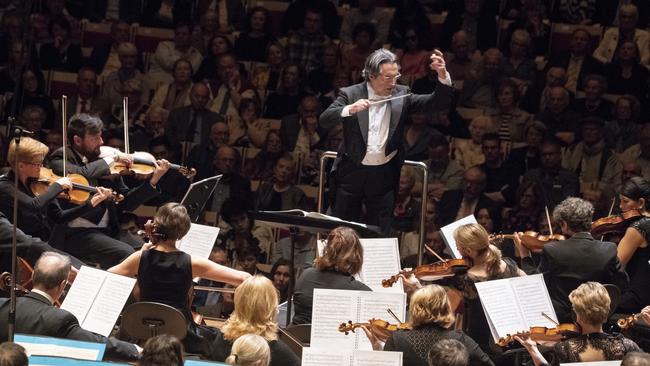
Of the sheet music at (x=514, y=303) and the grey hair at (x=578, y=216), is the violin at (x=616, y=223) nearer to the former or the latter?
the grey hair at (x=578, y=216)

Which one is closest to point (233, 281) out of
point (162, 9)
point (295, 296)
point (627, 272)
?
point (295, 296)

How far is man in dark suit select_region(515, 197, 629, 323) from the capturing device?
680 cm

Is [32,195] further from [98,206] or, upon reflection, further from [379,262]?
[379,262]

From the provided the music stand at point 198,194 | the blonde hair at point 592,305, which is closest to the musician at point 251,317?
the blonde hair at point 592,305

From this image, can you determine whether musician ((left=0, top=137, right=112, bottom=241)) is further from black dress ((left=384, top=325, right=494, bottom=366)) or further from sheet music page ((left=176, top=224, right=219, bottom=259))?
black dress ((left=384, top=325, right=494, bottom=366))

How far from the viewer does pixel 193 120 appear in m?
10.5

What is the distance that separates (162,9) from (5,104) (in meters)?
1.81

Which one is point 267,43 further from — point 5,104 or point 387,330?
point 387,330

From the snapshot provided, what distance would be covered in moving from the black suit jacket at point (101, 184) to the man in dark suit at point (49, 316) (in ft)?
5.92

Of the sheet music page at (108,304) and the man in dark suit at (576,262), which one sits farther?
the man in dark suit at (576,262)

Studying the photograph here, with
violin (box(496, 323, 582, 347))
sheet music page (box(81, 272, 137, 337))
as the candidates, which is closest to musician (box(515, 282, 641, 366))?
violin (box(496, 323, 582, 347))

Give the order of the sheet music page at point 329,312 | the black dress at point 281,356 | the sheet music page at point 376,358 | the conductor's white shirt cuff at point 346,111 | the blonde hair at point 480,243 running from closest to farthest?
1. the sheet music page at point 376,358
2. the black dress at point 281,356
3. the sheet music page at point 329,312
4. the blonde hair at point 480,243
5. the conductor's white shirt cuff at point 346,111

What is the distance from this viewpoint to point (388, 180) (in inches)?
305

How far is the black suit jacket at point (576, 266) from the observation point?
6.80 m
